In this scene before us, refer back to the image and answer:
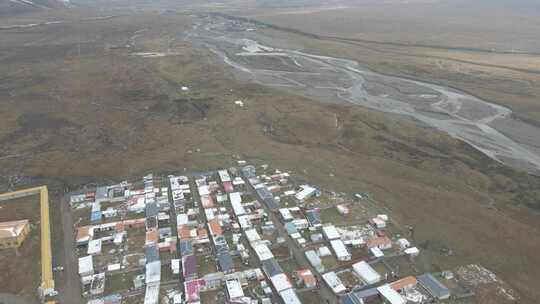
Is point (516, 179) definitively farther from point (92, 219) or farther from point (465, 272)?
point (92, 219)

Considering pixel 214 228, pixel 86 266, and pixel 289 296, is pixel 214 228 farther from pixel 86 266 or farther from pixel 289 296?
pixel 86 266

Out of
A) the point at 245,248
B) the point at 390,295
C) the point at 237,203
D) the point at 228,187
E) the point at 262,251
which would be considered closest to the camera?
the point at 390,295

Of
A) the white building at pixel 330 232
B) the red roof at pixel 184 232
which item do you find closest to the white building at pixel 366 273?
the white building at pixel 330 232

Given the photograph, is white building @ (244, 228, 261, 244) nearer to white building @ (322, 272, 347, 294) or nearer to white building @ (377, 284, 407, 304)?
white building @ (322, 272, 347, 294)

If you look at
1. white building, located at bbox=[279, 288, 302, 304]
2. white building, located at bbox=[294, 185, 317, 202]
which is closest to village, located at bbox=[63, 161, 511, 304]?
white building, located at bbox=[279, 288, 302, 304]

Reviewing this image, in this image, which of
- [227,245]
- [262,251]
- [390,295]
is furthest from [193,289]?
[390,295]

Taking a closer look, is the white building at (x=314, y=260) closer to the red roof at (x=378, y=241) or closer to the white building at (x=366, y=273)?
the white building at (x=366, y=273)
